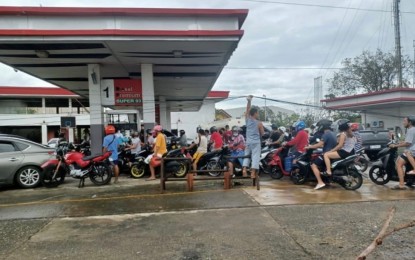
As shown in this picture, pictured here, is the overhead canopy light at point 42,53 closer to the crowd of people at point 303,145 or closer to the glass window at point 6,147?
the glass window at point 6,147

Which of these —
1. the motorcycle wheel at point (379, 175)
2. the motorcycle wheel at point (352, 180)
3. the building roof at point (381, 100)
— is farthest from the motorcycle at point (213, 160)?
the building roof at point (381, 100)

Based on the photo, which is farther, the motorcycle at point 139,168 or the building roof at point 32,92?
the building roof at point 32,92

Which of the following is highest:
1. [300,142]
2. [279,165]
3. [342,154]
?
[300,142]

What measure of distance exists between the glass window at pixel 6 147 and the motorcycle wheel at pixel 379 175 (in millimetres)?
9101

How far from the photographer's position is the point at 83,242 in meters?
5.04

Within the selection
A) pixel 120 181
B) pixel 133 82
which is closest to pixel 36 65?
pixel 133 82

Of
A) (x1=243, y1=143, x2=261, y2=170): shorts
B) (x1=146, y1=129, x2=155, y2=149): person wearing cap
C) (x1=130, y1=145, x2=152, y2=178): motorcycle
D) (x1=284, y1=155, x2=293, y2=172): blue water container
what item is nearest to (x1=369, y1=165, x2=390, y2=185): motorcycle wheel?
(x1=284, y1=155, x2=293, y2=172): blue water container

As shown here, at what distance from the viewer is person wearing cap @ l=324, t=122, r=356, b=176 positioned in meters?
8.38

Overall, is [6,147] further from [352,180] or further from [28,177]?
[352,180]

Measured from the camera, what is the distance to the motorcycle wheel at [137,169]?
11.5 m

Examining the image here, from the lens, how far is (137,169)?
1152 cm

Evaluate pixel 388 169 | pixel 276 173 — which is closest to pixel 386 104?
pixel 276 173

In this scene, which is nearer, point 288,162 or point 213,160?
point 288,162

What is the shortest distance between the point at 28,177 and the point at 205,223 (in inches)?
249
